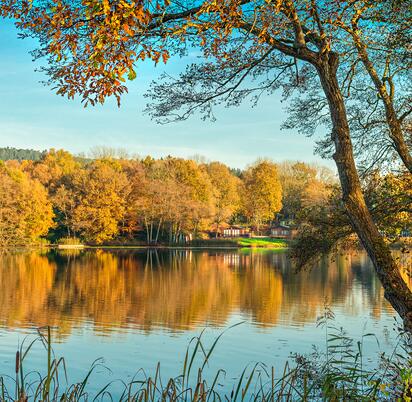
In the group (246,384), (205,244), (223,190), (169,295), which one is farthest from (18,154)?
(246,384)

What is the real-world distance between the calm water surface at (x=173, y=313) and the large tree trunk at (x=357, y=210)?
194 inches

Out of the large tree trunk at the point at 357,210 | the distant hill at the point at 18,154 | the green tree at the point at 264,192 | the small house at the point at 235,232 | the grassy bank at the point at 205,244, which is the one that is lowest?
the grassy bank at the point at 205,244

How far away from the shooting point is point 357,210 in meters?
5.09

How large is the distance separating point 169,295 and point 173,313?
380 cm

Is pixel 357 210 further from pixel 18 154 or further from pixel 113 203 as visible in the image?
pixel 18 154

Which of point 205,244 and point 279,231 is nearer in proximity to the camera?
point 205,244

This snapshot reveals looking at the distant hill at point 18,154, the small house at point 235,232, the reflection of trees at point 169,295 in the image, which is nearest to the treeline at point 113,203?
the small house at point 235,232

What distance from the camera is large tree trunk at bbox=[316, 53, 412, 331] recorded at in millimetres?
4859

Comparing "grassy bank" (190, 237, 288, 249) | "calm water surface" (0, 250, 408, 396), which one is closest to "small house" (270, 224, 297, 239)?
"grassy bank" (190, 237, 288, 249)

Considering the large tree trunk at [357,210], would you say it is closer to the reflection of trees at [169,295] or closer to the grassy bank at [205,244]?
the reflection of trees at [169,295]

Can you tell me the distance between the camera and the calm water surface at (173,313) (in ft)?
36.4

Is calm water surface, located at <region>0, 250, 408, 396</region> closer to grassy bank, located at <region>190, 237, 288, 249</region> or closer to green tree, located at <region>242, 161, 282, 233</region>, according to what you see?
grassy bank, located at <region>190, 237, 288, 249</region>

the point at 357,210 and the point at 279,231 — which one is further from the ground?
the point at 357,210

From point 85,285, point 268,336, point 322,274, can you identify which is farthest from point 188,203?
point 268,336
